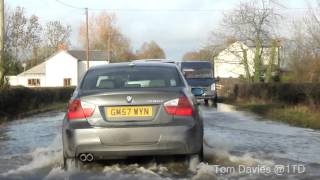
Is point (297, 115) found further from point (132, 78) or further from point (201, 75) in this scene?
point (201, 75)

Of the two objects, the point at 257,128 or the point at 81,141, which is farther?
the point at 257,128

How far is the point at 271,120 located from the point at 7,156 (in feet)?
32.7

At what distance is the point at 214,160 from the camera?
966 cm

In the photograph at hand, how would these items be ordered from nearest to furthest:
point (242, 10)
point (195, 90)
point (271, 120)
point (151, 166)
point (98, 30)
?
point (151, 166)
point (195, 90)
point (271, 120)
point (242, 10)
point (98, 30)

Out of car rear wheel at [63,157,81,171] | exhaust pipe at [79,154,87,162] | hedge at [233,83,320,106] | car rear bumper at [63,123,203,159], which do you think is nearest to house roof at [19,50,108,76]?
hedge at [233,83,320,106]

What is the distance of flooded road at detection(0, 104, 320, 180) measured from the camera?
8406 millimetres

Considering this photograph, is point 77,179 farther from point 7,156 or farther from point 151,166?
point 7,156

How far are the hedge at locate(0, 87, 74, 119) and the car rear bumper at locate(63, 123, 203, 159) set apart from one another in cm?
1426

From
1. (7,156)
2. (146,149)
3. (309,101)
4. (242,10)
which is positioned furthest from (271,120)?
(242,10)

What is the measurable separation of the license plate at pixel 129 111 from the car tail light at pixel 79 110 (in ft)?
0.80

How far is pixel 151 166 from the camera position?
897cm

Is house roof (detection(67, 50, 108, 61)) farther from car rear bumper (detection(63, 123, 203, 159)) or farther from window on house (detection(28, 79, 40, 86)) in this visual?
car rear bumper (detection(63, 123, 203, 159))

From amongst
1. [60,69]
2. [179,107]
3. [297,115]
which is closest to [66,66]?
[60,69]

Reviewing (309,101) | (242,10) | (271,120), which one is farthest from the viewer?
(242,10)
